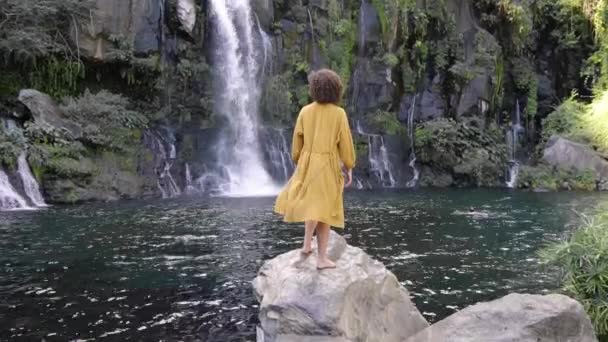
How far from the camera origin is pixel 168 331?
5.74 meters

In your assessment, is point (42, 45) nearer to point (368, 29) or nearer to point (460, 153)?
point (368, 29)

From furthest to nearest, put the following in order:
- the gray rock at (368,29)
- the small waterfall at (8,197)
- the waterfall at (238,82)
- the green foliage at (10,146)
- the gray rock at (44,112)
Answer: the gray rock at (368,29), the waterfall at (238,82), the gray rock at (44,112), the green foliage at (10,146), the small waterfall at (8,197)

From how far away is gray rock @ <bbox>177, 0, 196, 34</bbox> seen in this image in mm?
21438

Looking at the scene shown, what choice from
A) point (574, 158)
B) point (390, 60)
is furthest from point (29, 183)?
point (574, 158)

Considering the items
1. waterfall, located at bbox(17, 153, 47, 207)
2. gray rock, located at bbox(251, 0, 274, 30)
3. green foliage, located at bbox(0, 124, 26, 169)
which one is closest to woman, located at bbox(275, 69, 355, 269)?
waterfall, located at bbox(17, 153, 47, 207)

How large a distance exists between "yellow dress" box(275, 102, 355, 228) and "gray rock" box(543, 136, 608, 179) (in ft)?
70.6

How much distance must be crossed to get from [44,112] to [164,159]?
438cm

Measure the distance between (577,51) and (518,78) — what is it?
12.7 ft

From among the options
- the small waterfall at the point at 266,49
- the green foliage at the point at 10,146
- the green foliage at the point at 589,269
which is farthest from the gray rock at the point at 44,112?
the green foliage at the point at 589,269

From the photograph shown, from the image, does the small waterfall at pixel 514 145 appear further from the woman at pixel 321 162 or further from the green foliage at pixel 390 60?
the woman at pixel 321 162

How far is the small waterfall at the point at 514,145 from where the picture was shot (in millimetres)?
24844

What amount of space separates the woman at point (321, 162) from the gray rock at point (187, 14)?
1787 cm

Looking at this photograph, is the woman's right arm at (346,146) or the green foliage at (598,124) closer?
the woman's right arm at (346,146)

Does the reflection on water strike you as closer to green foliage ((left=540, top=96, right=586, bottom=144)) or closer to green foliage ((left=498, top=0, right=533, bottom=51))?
green foliage ((left=540, top=96, right=586, bottom=144))
